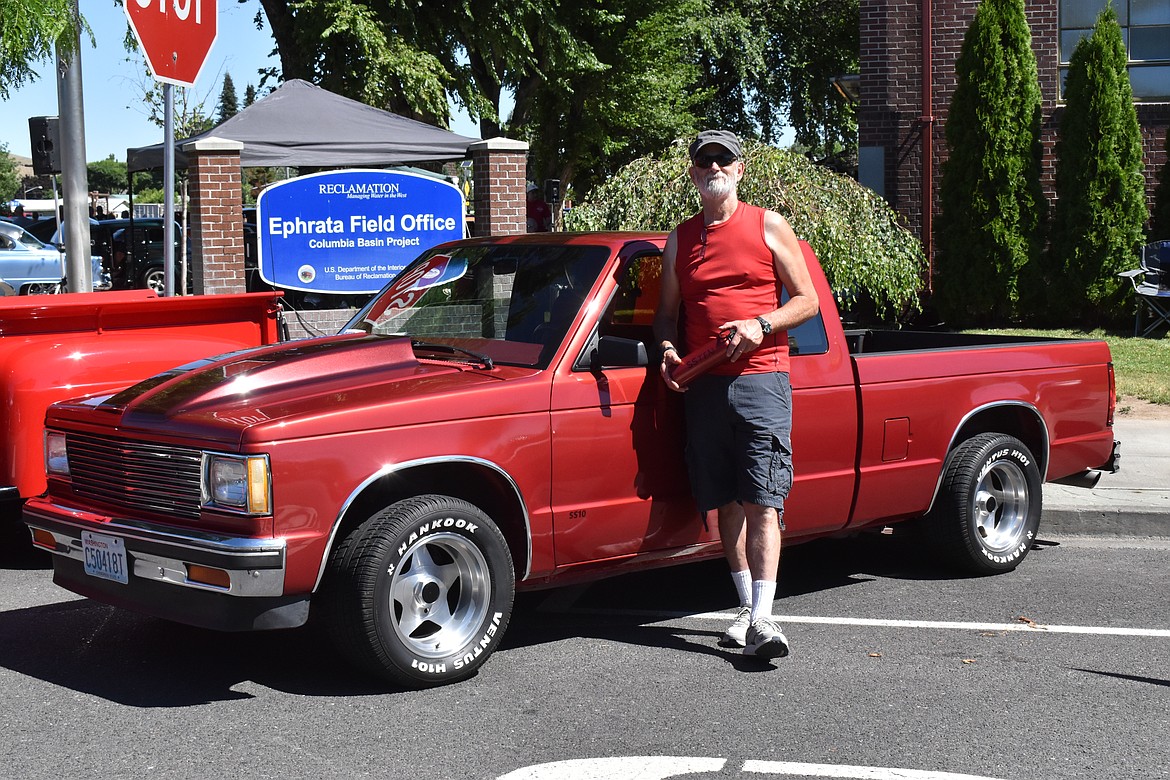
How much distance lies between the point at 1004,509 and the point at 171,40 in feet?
20.2

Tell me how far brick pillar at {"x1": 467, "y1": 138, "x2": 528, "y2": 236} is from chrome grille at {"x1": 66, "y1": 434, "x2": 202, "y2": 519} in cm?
865

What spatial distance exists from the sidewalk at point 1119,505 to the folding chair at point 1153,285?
23.4 ft

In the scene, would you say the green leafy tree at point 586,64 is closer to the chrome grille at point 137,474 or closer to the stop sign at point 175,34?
the stop sign at point 175,34

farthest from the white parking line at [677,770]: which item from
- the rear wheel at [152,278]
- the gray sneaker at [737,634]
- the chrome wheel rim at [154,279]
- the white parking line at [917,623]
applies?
the chrome wheel rim at [154,279]

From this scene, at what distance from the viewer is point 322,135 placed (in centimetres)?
1409

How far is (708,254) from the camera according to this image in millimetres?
5480

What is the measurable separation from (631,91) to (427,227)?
67.6 ft

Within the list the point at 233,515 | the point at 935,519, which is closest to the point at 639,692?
the point at 233,515

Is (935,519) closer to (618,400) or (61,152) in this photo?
(618,400)

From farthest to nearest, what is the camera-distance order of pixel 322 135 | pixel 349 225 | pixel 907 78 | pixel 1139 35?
pixel 907 78 < pixel 1139 35 < pixel 322 135 < pixel 349 225

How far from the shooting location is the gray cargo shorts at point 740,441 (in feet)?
17.9

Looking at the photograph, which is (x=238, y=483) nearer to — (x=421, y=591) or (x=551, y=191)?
(x=421, y=591)

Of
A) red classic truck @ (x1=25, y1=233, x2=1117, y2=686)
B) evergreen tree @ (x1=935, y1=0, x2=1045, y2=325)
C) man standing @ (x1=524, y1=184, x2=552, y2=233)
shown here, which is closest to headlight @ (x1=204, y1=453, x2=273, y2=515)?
red classic truck @ (x1=25, y1=233, x2=1117, y2=686)

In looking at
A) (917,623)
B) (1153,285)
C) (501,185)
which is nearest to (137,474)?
(917,623)
